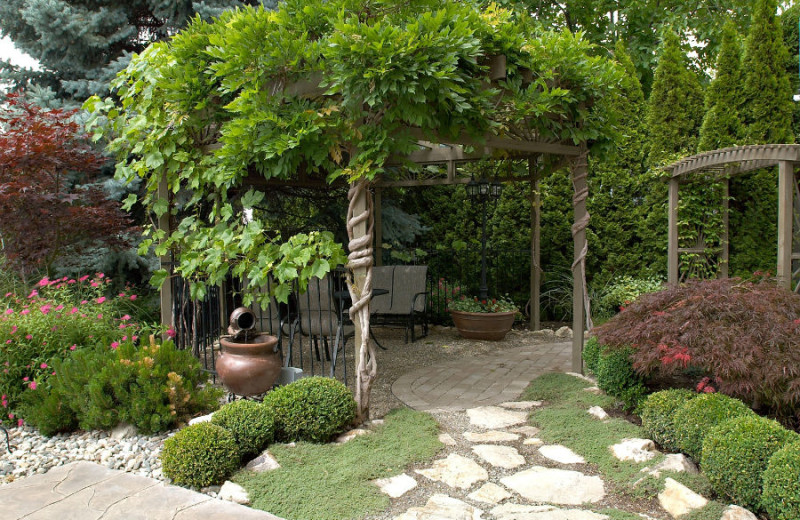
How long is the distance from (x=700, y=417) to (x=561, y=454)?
0.68 meters

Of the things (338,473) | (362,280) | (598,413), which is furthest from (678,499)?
(362,280)

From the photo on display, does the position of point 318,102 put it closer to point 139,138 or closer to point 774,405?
point 139,138

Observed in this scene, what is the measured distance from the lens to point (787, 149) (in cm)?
460

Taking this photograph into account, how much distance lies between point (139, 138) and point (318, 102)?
1492 millimetres

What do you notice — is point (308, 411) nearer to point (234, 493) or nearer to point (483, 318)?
point (234, 493)

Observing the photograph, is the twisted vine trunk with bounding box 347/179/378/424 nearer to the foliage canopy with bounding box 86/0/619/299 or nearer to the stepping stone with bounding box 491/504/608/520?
the foliage canopy with bounding box 86/0/619/299

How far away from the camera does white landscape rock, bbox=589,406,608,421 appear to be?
127 inches

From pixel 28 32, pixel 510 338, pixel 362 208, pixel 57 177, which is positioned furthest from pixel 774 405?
pixel 28 32

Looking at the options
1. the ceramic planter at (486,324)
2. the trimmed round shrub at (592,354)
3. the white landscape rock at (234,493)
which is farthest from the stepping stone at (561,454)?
the ceramic planter at (486,324)

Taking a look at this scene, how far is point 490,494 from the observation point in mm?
2387

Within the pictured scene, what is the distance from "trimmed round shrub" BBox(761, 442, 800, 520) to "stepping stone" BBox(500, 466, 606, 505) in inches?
23.7

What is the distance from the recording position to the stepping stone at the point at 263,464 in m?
2.60

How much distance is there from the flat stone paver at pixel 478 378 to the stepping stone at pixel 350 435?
626mm

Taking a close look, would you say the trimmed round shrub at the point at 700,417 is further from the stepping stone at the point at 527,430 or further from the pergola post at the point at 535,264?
the pergola post at the point at 535,264
